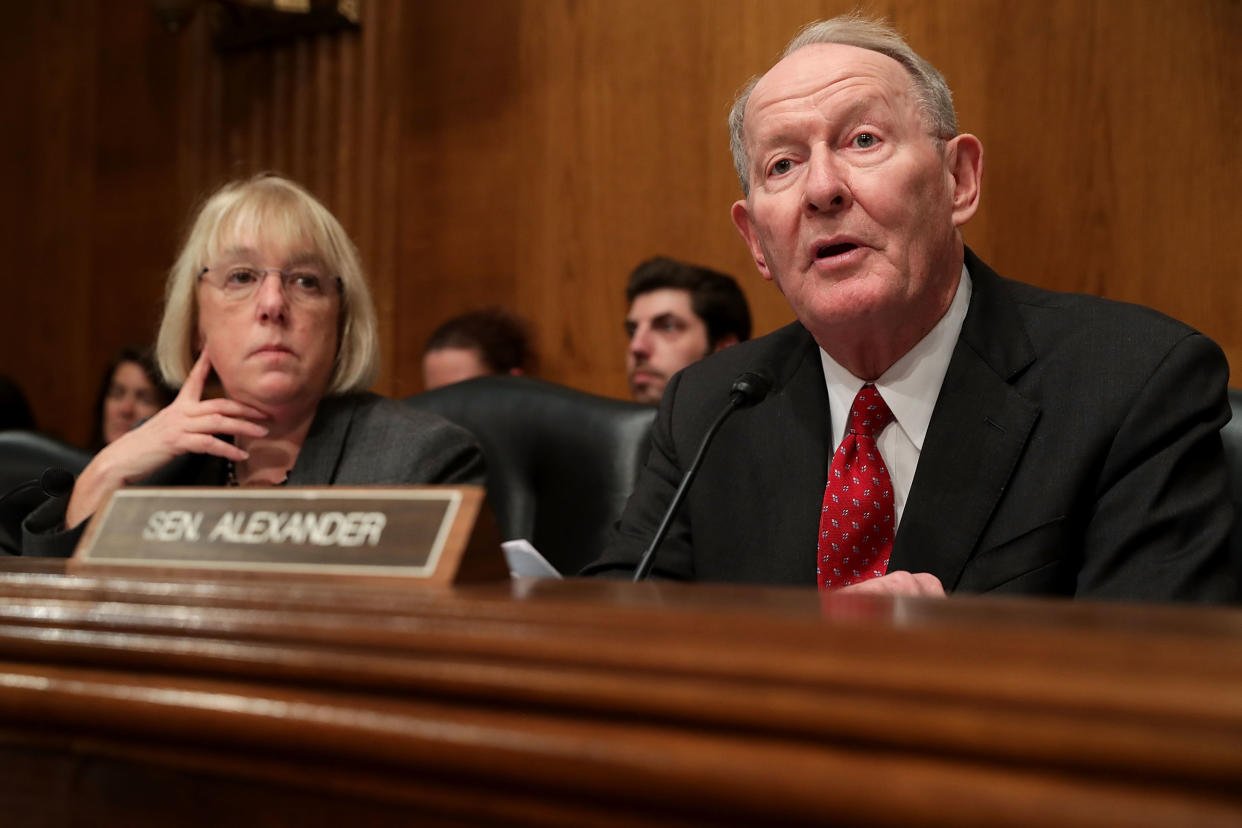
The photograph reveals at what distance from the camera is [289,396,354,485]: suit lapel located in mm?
1953

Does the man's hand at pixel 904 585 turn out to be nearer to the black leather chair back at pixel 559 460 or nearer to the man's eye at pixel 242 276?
the black leather chair back at pixel 559 460

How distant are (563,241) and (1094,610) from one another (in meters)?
3.35

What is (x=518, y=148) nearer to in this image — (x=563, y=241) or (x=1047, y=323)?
(x=563, y=241)

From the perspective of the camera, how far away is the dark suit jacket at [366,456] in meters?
1.92

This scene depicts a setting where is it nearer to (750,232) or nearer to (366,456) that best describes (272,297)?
(366,456)

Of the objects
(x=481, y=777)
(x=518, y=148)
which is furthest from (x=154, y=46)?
(x=481, y=777)

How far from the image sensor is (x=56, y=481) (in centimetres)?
168

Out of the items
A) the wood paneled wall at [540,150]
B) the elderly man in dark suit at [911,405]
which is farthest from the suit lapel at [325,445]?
the wood paneled wall at [540,150]

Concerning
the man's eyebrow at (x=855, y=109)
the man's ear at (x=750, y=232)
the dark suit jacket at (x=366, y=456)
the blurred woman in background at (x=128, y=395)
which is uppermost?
the man's eyebrow at (x=855, y=109)

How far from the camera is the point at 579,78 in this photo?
12.4 feet

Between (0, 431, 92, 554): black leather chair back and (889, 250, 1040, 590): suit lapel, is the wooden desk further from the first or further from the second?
(0, 431, 92, 554): black leather chair back

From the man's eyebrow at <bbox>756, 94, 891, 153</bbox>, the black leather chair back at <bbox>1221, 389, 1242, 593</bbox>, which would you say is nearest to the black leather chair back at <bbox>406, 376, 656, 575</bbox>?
the man's eyebrow at <bbox>756, 94, 891, 153</bbox>

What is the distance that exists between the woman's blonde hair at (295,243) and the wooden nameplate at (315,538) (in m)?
1.27

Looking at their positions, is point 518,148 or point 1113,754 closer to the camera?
point 1113,754
